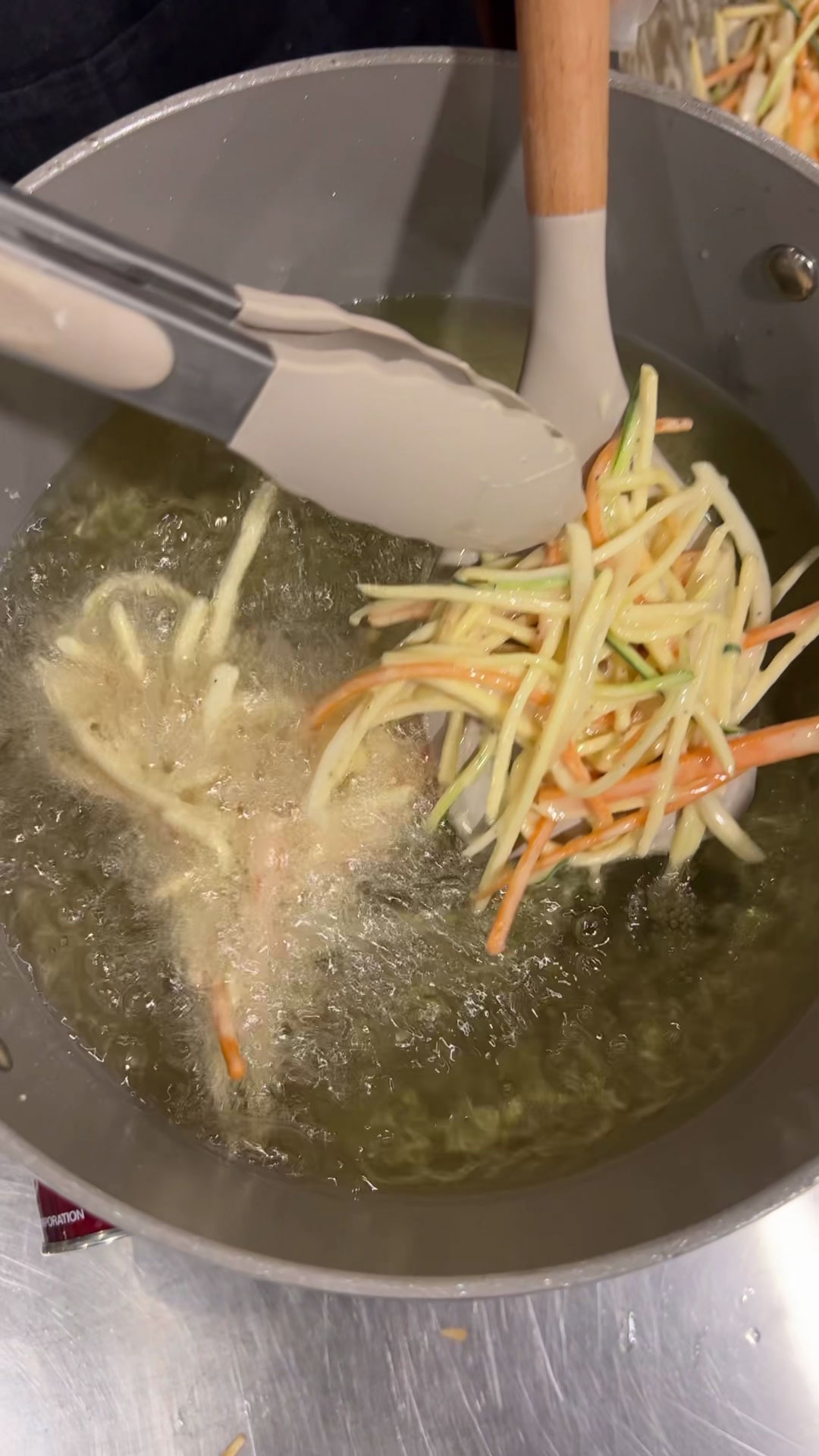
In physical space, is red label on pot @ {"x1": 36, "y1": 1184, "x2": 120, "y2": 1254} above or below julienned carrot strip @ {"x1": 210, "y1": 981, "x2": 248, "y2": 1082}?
below

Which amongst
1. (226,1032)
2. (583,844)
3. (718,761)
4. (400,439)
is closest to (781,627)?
(718,761)

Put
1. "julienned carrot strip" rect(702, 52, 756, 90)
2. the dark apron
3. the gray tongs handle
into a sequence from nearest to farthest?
the gray tongs handle → the dark apron → "julienned carrot strip" rect(702, 52, 756, 90)

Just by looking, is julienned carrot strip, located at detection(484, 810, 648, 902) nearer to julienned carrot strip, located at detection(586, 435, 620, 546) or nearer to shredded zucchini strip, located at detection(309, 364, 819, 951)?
shredded zucchini strip, located at detection(309, 364, 819, 951)

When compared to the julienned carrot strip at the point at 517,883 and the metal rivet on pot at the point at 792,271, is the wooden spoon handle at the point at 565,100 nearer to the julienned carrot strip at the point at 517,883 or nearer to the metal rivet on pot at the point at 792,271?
the metal rivet on pot at the point at 792,271

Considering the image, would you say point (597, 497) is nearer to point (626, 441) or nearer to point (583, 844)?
point (626, 441)

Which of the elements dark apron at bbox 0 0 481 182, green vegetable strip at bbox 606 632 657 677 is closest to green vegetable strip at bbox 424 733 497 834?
green vegetable strip at bbox 606 632 657 677

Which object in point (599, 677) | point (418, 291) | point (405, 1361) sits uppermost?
point (418, 291)
